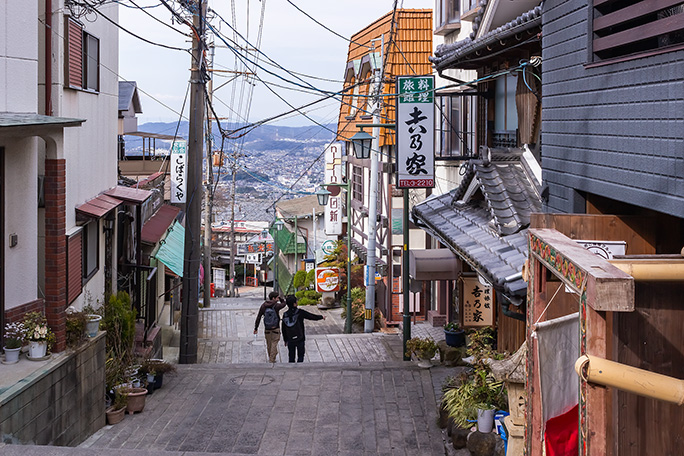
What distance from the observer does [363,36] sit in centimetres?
3606

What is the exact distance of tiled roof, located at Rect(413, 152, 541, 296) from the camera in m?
10.4

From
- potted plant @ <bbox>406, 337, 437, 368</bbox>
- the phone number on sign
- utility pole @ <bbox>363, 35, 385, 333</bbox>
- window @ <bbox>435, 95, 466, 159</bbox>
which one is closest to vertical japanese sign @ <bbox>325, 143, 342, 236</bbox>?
utility pole @ <bbox>363, 35, 385, 333</bbox>

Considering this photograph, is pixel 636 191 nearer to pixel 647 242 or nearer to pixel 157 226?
pixel 647 242

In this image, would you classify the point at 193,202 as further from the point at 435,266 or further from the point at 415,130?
the point at 435,266

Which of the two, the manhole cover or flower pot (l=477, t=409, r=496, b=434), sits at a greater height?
flower pot (l=477, t=409, r=496, b=434)

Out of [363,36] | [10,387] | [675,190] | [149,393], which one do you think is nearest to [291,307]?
[149,393]

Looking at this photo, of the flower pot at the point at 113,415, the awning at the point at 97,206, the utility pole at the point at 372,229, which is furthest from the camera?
the utility pole at the point at 372,229

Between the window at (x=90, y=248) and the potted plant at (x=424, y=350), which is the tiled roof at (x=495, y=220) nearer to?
the potted plant at (x=424, y=350)

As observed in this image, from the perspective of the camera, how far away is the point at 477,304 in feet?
50.3

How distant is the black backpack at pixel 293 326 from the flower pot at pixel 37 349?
7.43 metres

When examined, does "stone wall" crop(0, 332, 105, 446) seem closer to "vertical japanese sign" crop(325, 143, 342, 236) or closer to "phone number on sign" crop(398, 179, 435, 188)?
"phone number on sign" crop(398, 179, 435, 188)

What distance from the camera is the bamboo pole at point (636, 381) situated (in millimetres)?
3479

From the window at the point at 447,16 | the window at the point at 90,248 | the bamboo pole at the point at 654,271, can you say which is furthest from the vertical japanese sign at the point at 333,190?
the bamboo pole at the point at 654,271

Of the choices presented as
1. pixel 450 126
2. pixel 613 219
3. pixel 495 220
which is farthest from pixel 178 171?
pixel 613 219
